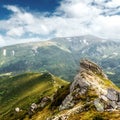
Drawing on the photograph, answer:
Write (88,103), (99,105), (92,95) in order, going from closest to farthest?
(99,105)
(88,103)
(92,95)

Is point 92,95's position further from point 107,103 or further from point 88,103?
point 107,103

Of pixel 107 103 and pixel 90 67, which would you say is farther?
pixel 90 67

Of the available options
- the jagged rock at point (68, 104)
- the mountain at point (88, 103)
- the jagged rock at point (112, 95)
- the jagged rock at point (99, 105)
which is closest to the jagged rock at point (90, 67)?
the mountain at point (88, 103)

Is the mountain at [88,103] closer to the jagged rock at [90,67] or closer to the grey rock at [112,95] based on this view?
the grey rock at [112,95]

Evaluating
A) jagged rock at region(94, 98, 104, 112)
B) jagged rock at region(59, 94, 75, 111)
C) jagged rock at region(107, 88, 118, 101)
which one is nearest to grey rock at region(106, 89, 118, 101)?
jagged rock at region(107, 88, 118, 101)

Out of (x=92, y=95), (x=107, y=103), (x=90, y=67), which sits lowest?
(x=107, y=103)

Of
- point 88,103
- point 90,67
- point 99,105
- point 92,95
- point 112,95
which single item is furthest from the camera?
point 90,67

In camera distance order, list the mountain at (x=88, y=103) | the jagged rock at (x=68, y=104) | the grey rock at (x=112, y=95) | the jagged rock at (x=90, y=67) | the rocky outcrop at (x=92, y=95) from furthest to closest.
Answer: the jagged rock at (x=90, y=67)
the jagged rock at (x=68, y=104)
the grey rock at (x=112, y=95)
the rocky outcrop at (x=92, y=95)
the mountain at (x=88, y=103)

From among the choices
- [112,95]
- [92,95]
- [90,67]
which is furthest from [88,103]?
[90,67]

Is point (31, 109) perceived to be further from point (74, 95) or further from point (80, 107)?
point (80, 107)

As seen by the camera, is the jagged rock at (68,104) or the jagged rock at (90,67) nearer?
the jagged rock at (68,104)

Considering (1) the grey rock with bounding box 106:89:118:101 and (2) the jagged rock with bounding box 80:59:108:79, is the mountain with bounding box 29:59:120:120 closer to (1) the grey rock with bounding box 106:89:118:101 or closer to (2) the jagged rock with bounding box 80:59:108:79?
(1) the grey rock with bounding box 106:89:118:101

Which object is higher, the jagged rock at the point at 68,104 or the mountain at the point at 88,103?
the mountain at the point at 88,103

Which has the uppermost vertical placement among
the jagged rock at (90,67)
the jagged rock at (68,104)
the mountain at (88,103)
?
the jagged rock at (90,67)
